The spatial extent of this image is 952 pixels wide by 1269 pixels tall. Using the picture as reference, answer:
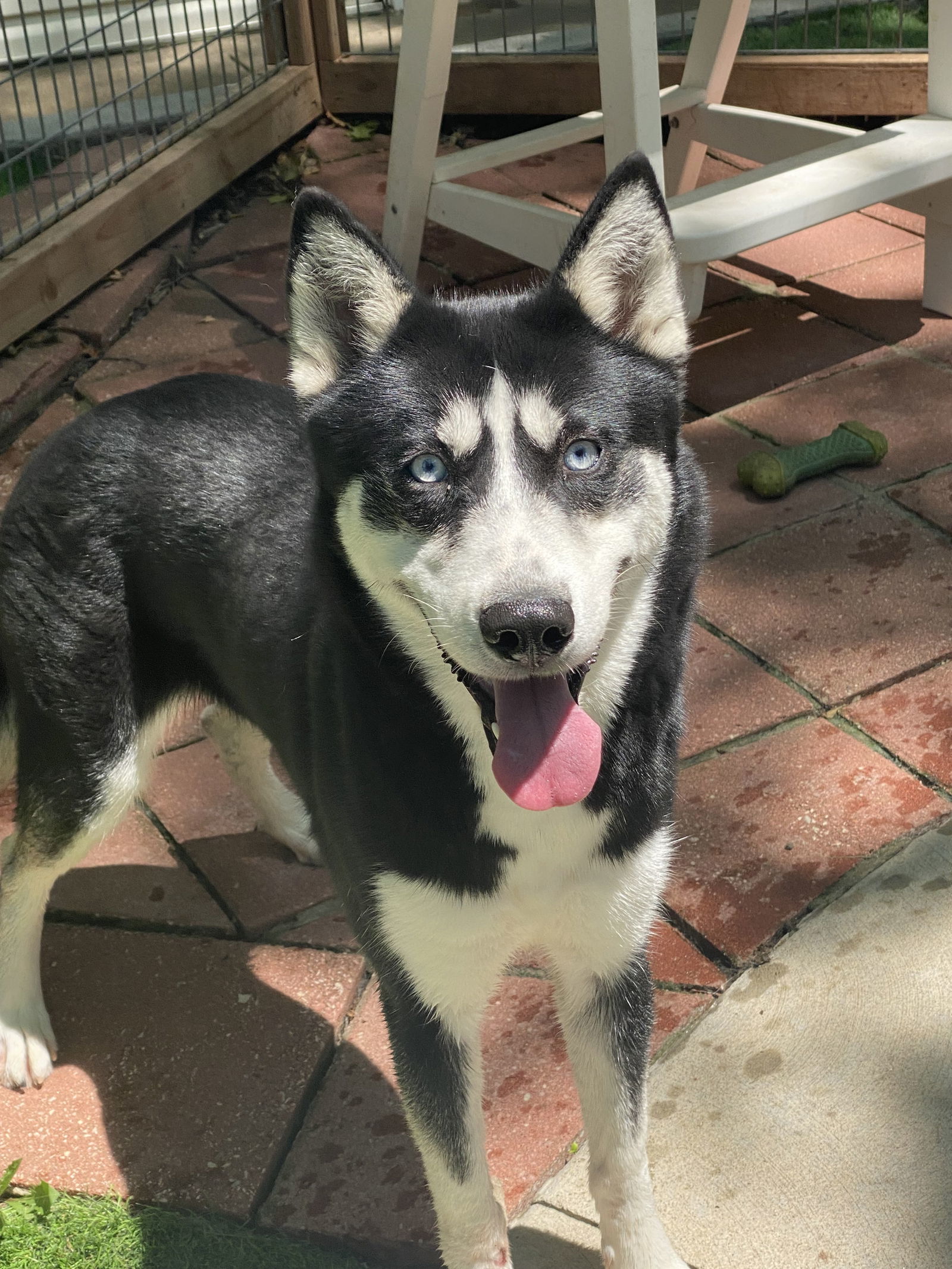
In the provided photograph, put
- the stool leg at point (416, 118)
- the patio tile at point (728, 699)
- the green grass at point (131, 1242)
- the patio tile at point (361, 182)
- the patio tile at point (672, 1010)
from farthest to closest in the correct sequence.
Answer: the patio tile at point (361, 182) → the stool leg at point (416, 118) → the patio tile at point (728, 699) → the patio tile at point (672, 1010) → the green grass at point (131, 1242)

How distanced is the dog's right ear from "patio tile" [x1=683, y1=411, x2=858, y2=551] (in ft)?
5.99

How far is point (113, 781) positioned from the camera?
2504 millimetres

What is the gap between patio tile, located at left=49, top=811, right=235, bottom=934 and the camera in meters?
2.83

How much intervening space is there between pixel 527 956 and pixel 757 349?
103 inches

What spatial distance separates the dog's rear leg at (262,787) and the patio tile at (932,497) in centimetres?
192

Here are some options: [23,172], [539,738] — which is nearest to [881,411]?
[539,738]

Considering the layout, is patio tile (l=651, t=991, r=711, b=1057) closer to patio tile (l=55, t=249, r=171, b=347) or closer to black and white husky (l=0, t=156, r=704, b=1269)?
black and white husky (l=0, t=156, r=704, b=1269)

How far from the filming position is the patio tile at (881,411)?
3871 mm

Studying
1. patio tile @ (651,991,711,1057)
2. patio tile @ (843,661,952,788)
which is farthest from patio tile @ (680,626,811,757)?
patio tile @ (651,991,711,1057)

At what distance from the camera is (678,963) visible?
2.54 meters

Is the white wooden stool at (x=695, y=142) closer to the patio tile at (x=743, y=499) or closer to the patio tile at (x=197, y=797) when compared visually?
the patio tile at (x=743, y=499)

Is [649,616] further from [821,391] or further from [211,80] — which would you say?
[211,80]

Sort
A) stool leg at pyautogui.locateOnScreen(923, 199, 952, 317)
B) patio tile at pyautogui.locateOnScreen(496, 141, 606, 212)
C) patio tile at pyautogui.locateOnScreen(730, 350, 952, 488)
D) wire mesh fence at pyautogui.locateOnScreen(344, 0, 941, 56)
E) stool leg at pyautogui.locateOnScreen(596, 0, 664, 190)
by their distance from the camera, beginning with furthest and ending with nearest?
wire mesh fence at pyautogui.locateOnScreen(344, 0, 941, 56) → patio tile at pyautogui.locateOnScreen(496, 141, 606, 212) → stool leg at pyautogui.locateOnScreen(923, 199, 952, 317) → patio tile at pyautogui.locateOnScreen(730, 350, 952, 488) → stool leg at pyautogui.locateOnScreen(596, 0, 664, 190)

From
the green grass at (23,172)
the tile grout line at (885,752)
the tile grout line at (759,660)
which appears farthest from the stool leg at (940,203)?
the green grass at (23,172)
